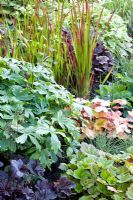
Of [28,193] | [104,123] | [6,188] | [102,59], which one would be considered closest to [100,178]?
[28,193]

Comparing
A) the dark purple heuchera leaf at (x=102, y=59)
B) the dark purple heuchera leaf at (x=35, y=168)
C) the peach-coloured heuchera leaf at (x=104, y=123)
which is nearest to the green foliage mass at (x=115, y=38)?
the dark purple heuchera leaf at (x=102, y=59)

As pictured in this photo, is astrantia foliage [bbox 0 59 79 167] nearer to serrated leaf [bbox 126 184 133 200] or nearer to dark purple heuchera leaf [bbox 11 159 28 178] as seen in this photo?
dark purple heuchera leaf [bbox 11 159 28 178]

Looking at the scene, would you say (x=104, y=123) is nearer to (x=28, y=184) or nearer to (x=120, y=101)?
(x=120, y=101)

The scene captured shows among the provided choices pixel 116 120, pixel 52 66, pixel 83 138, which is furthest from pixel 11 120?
pixel 52 66

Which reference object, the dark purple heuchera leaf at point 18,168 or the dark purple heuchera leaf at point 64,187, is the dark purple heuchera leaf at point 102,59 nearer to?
the dark purple heuchera leaf at point 64,187

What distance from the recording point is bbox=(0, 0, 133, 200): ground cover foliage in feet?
8.62

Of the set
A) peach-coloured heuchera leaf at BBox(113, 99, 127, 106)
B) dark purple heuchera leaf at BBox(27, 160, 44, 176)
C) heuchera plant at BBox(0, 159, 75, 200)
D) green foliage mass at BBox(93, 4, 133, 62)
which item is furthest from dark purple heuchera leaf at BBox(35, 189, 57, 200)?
green foliage mass at BBox(93, 4, 133, 62)

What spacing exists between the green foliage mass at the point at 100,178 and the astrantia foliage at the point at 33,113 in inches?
6.9

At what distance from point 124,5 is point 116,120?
3205 mm

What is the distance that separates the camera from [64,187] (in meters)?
2.63

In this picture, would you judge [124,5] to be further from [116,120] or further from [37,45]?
[116,120]

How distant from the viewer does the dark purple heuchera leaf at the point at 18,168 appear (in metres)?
2.46

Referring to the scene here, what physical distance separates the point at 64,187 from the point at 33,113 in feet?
1.90

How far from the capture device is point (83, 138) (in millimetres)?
3297
